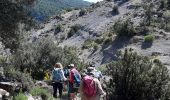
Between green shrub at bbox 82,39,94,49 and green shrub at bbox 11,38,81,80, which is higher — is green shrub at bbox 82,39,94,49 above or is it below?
below

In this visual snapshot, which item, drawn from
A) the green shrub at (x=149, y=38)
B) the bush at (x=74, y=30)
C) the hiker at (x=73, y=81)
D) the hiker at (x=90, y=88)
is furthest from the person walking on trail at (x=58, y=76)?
the bush at (x=74, y=30)

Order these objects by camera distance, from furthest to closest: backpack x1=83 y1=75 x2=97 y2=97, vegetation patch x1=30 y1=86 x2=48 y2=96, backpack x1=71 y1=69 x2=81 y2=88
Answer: vegetation patch x1=30 y1=86 x2=48 y2=96
backpack x1=71 y1=69 x2=81 y2=88
backpack x1=83 y1=75 x2=97 y2=97

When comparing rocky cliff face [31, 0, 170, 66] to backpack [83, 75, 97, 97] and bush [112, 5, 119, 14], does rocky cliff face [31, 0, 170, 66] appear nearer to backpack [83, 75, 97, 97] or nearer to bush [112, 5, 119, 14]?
bush [112, 5, 119, 14]

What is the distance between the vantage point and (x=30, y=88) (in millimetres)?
17859

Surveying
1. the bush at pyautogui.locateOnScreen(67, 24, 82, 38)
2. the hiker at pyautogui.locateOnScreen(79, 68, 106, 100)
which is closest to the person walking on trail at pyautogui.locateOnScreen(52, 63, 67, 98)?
the hiker at pyautogui.locateOnScreen(79, 68, 106, 100)

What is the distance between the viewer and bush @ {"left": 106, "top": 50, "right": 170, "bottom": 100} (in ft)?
52.9

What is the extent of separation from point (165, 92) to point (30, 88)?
5.51 metres

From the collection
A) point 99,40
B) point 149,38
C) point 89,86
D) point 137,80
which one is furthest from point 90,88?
point 99,40

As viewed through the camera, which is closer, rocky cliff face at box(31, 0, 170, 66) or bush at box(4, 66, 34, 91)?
bush at box(4, 66, 34, 91)

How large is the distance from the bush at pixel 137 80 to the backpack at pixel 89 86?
16.0 ft

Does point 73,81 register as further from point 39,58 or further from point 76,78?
point 39,58

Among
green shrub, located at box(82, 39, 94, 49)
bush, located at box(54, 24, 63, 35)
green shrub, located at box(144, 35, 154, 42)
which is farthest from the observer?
bush, located at box(54, 24, 63, 35)

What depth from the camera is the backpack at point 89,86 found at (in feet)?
37.9

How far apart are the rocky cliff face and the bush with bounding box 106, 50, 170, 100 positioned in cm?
2047
